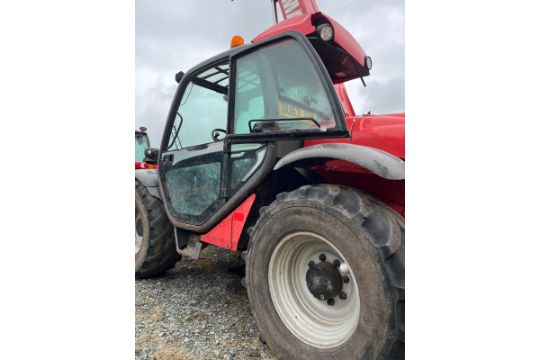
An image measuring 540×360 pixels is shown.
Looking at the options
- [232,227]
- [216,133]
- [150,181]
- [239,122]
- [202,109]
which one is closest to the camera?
[232,227]

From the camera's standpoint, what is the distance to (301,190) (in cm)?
180

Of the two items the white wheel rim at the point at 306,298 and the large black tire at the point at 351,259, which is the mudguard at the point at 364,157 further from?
the white wheel rim at the point at 306,298

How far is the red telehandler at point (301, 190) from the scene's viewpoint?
1.47 meters

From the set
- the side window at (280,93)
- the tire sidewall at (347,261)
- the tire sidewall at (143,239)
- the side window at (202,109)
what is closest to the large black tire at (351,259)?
the tire sidewall at (347,261)

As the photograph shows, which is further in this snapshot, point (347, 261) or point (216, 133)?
point (216, 133)

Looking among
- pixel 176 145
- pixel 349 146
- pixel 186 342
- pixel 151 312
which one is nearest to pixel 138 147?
pixel 176 145

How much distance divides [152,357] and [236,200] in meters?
1.13

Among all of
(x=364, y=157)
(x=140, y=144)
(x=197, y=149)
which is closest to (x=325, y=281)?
(x=364, y=157)

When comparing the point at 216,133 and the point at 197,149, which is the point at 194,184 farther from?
the point at 216,133

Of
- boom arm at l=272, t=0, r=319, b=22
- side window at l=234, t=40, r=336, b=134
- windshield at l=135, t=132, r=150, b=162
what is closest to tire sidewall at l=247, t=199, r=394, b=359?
side window at l=234, t=40, r=336, b=134

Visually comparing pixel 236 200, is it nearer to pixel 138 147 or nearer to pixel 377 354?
pixel 377 354

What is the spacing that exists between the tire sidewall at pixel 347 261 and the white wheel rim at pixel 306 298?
0.04 metres

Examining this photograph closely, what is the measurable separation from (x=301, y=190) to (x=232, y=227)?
72 centimetres

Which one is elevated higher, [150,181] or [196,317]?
[150,181]
